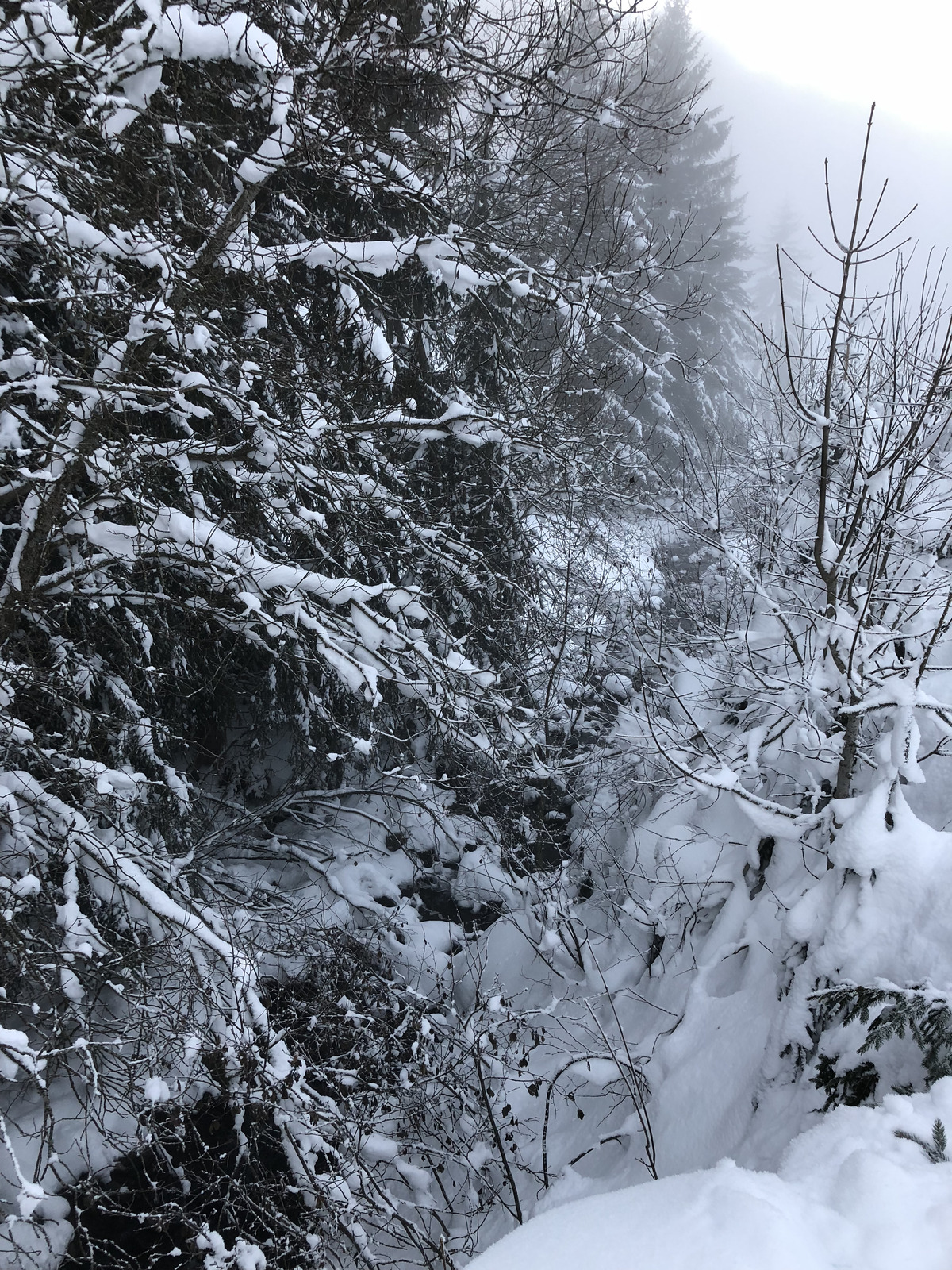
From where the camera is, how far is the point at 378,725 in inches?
233

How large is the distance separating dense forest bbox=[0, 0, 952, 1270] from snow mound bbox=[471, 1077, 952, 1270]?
2 cm

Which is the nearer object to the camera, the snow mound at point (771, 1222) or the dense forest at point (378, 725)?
the snow mound at point (771, 1222)

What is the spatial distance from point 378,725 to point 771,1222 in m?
4.53

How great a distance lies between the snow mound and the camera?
1680mm

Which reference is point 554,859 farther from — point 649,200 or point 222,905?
point 649,200

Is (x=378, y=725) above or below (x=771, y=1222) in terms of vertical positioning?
above

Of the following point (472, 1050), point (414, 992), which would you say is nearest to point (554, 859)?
point (414, 992)

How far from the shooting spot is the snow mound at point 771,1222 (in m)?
1.68

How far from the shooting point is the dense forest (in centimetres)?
320

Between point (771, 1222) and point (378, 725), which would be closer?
point (771, 1222)

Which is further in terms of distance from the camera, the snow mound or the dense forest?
the dense forest

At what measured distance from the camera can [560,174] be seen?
328 inches

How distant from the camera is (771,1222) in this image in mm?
1715

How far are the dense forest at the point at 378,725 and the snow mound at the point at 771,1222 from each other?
0.06 ft
